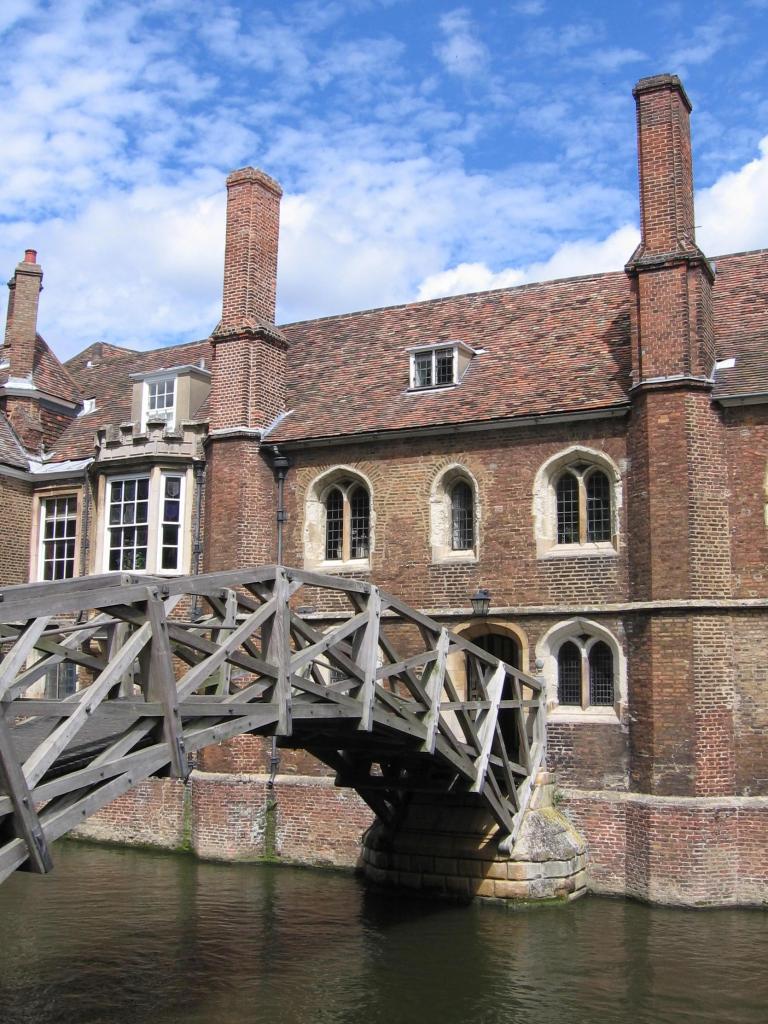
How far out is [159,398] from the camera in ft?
73.4

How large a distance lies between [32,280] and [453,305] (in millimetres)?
9894

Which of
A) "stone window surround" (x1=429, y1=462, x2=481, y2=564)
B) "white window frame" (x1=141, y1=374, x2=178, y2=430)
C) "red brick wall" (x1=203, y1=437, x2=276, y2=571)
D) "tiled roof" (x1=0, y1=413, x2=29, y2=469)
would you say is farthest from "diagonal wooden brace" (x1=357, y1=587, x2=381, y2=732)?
"tiled roof" (x1=0, y1=413, x2=29, y2=469)

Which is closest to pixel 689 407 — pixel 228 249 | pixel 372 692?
pixel 372 692

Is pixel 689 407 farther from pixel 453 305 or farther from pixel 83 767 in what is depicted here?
pixel 83 767

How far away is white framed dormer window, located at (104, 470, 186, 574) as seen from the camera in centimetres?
2039

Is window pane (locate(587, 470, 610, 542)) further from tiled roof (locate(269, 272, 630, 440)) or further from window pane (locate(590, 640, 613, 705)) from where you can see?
window pane (locate(590, 640, 613, 705))

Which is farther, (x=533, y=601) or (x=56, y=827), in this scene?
(x=533, y=601)

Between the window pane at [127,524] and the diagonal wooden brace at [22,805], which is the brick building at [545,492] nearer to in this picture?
the window pane at [127,524]

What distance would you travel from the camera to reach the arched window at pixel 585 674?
677 inches

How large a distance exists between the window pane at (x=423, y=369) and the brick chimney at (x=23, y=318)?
935 cm

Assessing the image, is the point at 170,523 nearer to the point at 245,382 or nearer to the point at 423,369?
the point at 245,382

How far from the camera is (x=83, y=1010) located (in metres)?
11.2

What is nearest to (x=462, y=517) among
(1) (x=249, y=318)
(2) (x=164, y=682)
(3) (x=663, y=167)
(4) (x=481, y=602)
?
(4) (x=481, y=602)

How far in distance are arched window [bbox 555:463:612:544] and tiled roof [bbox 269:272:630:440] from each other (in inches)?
46.4
